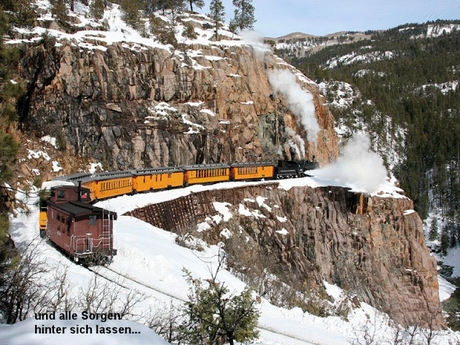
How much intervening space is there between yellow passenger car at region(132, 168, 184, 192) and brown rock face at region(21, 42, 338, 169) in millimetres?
7651

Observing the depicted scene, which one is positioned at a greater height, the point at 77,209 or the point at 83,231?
the point at 77,209

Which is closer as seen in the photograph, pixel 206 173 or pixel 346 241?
pixel 206 173

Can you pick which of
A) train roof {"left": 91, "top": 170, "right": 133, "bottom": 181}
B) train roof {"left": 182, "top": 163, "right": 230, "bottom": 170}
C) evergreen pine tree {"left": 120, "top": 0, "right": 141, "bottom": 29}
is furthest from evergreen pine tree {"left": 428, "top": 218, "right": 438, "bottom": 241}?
train roof {"left": 91, "top": 170, "right": 133, "bottom": 181}

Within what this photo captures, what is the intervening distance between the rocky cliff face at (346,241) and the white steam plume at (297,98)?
47.8ft

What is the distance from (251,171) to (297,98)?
17.9 meters

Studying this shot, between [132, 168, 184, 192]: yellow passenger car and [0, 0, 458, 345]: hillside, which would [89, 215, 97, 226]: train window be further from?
[132, 168, 184, 192]: yellow passenger car

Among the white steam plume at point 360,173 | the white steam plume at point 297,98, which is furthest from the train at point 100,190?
the white steam plume at point 297,98

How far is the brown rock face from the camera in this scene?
34531 millimetres

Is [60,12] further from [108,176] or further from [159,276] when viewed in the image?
[159,276]

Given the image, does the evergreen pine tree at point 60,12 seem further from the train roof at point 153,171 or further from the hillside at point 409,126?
the hillside at point 409,126

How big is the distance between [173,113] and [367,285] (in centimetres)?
2629

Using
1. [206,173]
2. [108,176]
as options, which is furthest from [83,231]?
[206,173]

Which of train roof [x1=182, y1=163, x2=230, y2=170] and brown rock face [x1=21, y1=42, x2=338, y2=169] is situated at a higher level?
brown rock face [x1=21, y1=42, x2=338, y2=169]

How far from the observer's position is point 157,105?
3997cm
